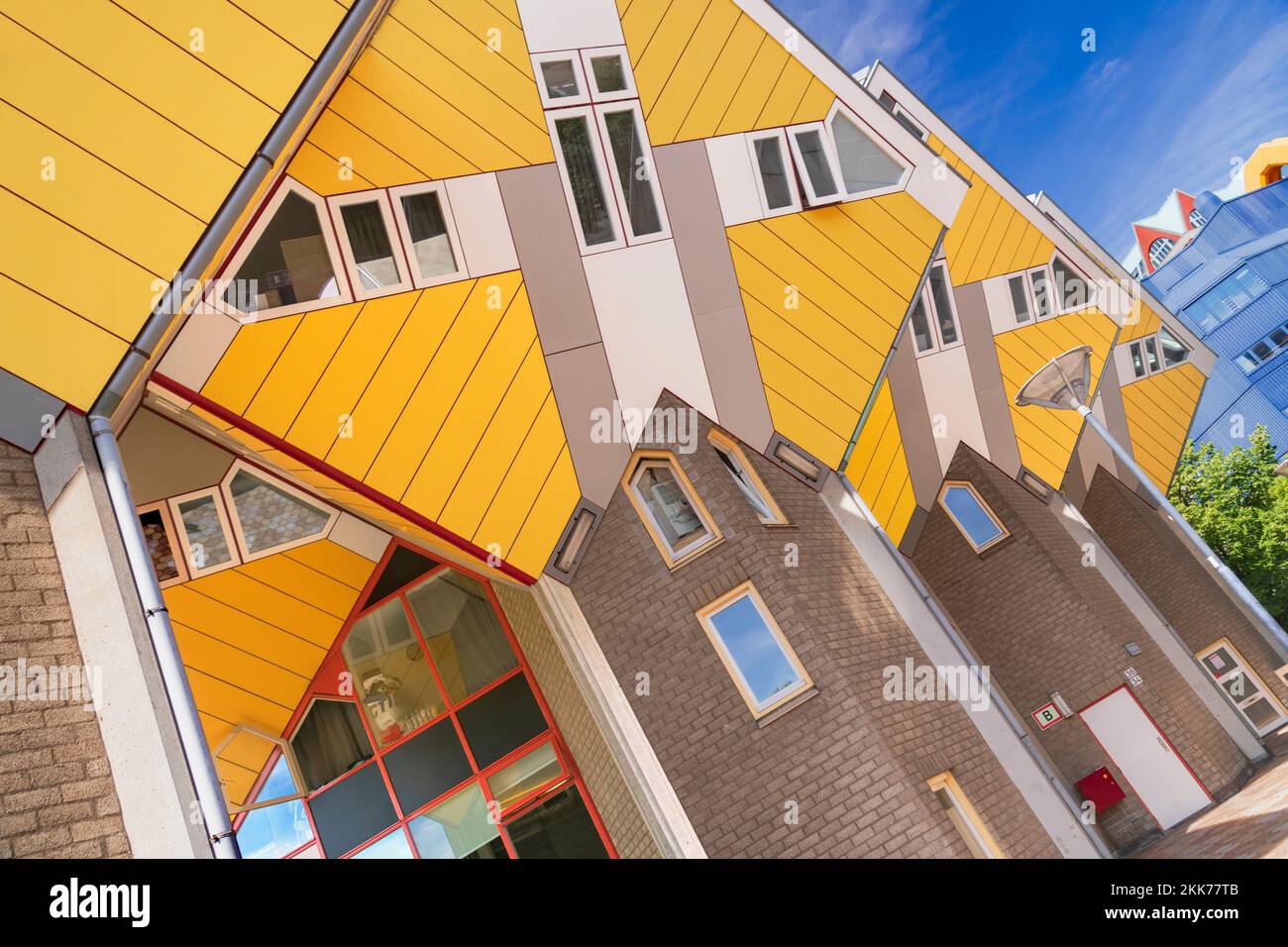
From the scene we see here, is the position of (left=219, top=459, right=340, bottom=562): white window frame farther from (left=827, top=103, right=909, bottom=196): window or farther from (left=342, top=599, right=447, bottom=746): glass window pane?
(left=827, top=103, right=909, bottom=196): window

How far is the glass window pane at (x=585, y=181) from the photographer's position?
9.81 meters

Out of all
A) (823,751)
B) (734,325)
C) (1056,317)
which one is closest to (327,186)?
(734,325)

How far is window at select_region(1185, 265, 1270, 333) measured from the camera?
46.0 metres

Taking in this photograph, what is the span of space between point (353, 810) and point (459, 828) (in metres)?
1.52

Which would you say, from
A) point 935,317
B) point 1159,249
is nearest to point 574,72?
point 935,317

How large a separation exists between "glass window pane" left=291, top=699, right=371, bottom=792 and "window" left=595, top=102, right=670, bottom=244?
756 cm

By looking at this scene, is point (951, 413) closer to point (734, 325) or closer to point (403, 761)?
point (734, 325)

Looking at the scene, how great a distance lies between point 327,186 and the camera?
827cm

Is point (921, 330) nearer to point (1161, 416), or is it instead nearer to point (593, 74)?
point (593, 74)

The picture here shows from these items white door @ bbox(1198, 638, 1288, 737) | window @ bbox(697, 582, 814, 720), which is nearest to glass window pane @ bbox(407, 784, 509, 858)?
window @ bbox(697, 582, 814, 720)

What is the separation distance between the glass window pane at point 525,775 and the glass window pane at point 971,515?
8.28 metres

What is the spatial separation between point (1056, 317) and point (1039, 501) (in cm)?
389

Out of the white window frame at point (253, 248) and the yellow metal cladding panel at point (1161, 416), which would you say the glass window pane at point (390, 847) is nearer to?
the white window frame at point (253, 248)

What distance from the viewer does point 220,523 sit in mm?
10250
